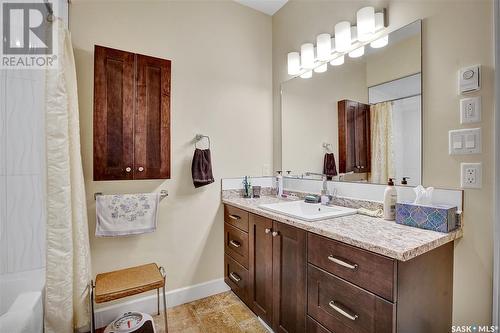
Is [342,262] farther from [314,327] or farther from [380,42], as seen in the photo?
[380,42]

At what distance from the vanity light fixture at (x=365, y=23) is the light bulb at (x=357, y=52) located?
0.19 ft

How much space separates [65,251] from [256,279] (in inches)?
49.6

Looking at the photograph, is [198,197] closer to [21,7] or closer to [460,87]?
[21,7]

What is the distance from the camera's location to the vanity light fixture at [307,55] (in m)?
2.13

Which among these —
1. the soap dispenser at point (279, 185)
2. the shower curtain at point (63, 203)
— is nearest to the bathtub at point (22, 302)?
the shower curtain at point (63, 203)

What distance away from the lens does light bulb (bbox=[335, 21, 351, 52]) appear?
1.78m

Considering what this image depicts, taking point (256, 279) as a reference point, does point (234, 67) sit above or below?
above

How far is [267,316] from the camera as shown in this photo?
5.58ft

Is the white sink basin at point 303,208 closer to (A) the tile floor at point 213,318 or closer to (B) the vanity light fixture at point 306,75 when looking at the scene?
(A) the tile floor at point 213,318

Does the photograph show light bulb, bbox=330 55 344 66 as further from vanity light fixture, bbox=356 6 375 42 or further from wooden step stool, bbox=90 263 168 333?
wooden step stool, bbox=90 263 168 333

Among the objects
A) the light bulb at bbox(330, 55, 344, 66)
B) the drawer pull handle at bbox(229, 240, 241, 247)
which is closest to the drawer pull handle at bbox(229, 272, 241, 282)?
the drawer pull handle at bbox(229, 240, 241, 247)

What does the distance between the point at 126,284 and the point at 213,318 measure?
0.77 meters

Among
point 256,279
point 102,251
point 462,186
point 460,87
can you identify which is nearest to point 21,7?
point 102,251

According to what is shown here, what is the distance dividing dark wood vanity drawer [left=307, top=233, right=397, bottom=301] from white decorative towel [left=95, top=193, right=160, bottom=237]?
1.20m
